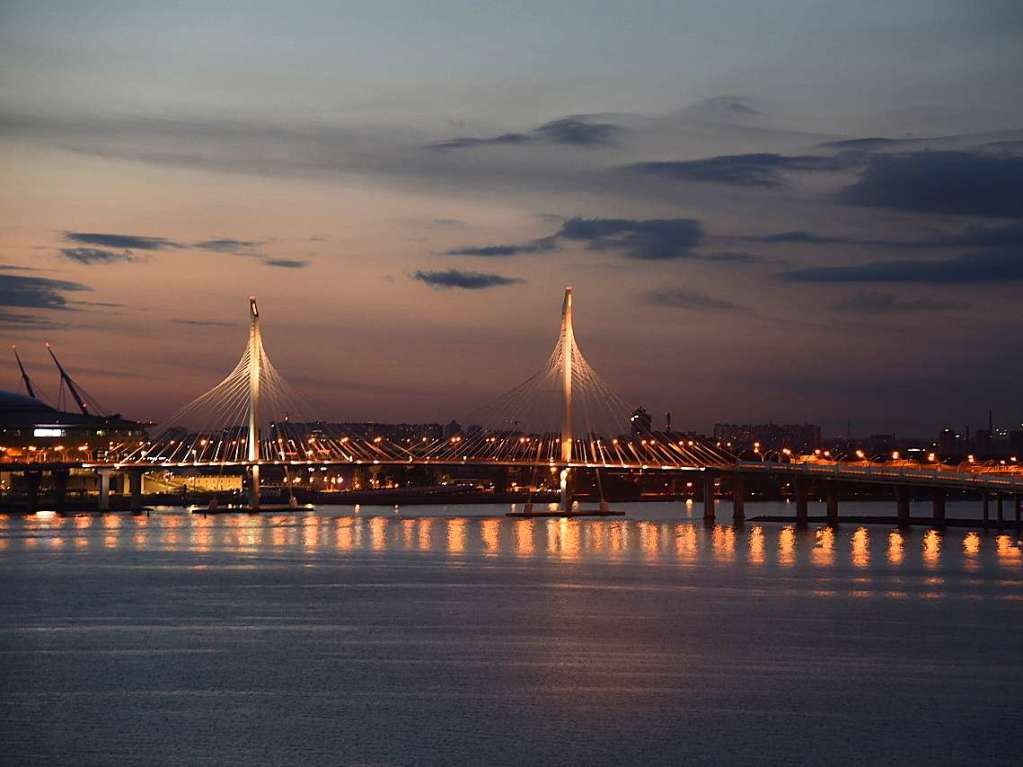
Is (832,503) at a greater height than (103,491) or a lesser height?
lesser

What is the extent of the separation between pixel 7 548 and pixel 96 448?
239 feet

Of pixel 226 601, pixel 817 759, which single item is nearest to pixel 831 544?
pixel 226 601

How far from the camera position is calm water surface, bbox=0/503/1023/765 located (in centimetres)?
2370

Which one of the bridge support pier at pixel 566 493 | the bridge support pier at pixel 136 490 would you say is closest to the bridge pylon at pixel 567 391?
the bridge support pier at pixel 566 493

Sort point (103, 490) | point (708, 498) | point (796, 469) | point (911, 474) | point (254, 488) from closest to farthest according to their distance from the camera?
point (911, 474), point (796, 469), point (708, 498), point (103, 490), point (254, 488)

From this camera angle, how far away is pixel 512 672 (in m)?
29.6

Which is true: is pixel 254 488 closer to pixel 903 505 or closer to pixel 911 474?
pixel 903 505

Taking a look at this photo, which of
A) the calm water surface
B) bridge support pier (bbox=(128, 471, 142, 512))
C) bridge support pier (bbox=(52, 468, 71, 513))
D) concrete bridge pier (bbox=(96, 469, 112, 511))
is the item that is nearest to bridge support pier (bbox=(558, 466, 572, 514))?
bridge support pier (bbox=(128, 471, 142, 512))

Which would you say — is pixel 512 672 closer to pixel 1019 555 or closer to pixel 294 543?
pixel 1019 555

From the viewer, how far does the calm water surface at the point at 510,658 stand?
23.7m

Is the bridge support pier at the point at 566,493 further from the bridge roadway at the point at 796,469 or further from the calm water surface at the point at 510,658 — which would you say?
the calm water surface at the point at 510,658

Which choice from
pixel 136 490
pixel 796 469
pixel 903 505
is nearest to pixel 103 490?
pixel 136 490

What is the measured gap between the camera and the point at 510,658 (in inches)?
1233

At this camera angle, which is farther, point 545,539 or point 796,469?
point 796,469
